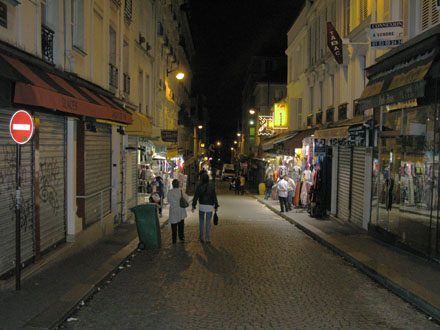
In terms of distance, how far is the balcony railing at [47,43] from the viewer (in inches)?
349

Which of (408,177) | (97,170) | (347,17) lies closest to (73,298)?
(97,170)

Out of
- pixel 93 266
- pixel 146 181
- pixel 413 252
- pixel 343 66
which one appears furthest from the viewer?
pixel 146 181

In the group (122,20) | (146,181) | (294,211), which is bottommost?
(294,211)

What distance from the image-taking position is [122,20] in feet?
49.8

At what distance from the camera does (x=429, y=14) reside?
375 inches

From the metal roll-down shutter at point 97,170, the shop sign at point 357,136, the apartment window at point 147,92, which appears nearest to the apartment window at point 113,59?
the metal roll-down shutter at point 97,170

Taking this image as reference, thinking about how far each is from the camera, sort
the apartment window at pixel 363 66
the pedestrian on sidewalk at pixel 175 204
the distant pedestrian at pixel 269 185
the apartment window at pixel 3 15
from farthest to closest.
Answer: the distant pedestrian at pixel 269 185 < the apartment window at pixel 363 66 < the pedestrian on sidewalk at pixel 175 204 < the apartment window at pixel 3 15

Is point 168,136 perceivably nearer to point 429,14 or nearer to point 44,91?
point 429,14

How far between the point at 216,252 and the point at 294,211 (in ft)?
32.3

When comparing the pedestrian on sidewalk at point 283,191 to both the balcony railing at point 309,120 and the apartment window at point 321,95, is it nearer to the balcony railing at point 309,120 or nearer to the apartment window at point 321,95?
the apartment window at point 321,95

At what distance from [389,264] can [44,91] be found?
725 centimetres

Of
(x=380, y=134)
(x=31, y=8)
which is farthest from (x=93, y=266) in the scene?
(x=380, y=134)

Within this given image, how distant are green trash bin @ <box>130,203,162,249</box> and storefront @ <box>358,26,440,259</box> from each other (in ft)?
19.2

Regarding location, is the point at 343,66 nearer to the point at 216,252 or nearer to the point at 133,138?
the point at 133,138
